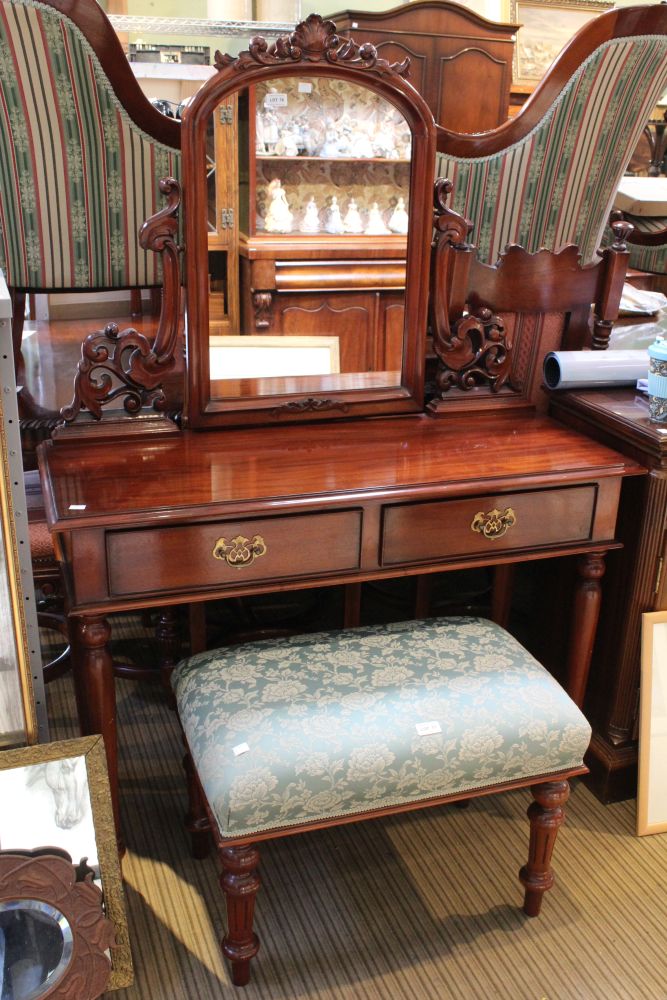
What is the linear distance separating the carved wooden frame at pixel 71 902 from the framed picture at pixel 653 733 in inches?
42.0

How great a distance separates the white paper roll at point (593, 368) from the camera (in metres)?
1.91

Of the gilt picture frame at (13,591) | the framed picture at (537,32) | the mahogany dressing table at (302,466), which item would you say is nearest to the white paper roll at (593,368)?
the mahogany dressing table at (302,466)

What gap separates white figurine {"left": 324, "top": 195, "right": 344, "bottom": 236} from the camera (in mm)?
1741

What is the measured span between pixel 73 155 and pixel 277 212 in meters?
0.58

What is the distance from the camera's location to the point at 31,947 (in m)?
1.36

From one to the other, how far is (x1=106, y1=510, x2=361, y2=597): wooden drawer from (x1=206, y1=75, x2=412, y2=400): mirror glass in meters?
0.38

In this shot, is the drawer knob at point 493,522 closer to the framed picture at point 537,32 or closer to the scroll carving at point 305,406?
the scroll carving at point 305,406

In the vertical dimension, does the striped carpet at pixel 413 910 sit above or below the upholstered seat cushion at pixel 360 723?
below

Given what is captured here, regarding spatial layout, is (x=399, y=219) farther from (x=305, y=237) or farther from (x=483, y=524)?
(x=483, y=524)

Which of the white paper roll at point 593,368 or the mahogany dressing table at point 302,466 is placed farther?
the white paper roll at point 593,368

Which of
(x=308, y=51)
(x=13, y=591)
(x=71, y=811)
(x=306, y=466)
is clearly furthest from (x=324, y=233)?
(x=71, y=811)

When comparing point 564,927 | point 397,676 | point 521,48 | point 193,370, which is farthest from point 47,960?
point 521,48

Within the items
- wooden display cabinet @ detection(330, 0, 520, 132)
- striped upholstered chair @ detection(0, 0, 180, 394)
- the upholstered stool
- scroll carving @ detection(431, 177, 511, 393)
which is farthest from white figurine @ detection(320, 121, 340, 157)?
wooden display cabinet @ detection(330, 0, 520, 132)

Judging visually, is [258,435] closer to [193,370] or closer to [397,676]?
[193,370]
